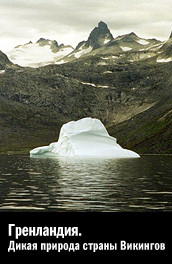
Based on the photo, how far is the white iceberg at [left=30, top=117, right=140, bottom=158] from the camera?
136 meters

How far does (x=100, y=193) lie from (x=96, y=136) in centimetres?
10262

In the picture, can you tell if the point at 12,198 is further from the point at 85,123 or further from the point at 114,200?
the point at 85,123

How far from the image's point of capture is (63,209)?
31.8 m

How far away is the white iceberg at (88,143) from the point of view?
136 m
